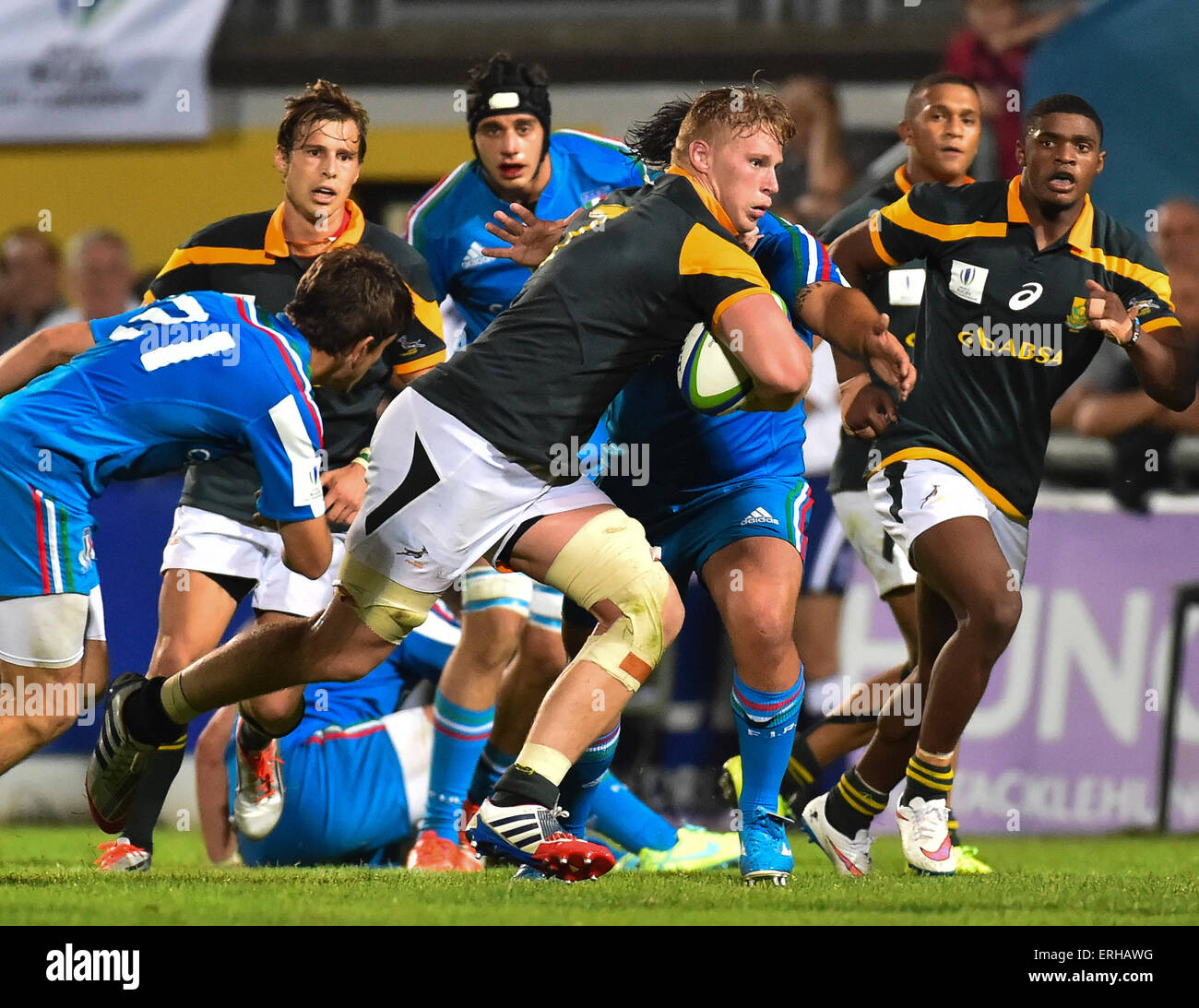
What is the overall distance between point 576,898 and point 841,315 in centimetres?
185

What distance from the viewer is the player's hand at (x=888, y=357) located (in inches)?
214

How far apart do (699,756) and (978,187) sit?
3.14 metres

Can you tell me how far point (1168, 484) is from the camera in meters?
8.57

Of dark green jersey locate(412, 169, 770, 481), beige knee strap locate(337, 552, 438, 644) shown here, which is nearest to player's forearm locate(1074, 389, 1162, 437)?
dark green jersey locate(412, 169, 770, 481)

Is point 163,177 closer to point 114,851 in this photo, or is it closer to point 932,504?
point 114,851

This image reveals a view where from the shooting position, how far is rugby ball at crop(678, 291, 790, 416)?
5.05 metres

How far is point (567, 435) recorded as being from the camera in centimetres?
509

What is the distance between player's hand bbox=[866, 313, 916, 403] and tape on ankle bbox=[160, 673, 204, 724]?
220 centimetres

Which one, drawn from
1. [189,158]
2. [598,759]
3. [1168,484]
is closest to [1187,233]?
[1168,484]

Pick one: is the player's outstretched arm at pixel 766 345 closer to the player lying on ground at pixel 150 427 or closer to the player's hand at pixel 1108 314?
the player lying on ground at pixel 150 427

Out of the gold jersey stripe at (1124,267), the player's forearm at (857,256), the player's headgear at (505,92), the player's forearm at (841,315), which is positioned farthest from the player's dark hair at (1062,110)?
the player's headgear at (505,92)

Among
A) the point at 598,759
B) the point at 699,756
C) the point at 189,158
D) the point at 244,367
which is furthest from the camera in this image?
the point at 189,158

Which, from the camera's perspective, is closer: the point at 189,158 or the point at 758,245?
the point at 758,245
